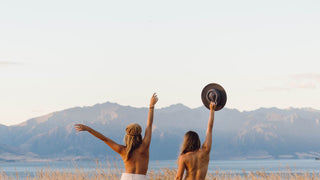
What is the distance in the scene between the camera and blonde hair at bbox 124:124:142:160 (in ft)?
26.1

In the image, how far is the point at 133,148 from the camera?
8.12 metres

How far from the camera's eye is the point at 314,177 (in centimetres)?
1455

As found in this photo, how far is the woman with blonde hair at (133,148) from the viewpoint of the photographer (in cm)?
802

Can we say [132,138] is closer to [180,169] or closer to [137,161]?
[137,161]

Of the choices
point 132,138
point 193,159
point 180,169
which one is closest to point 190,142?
point 193,159

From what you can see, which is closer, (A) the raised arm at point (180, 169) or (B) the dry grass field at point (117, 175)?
(A) the raised arm at point (180, 169)

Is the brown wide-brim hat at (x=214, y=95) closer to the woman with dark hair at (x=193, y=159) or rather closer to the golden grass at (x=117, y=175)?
the woman with dark hair at (x=193, y=159)

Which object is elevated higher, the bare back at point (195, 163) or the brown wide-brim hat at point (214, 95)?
the brown wide-brim hat at point (214, 95)

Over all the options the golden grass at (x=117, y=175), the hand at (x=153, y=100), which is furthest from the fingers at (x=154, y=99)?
the golden grass at (x=117, y=175)

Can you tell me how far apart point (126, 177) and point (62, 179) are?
791 centimetres

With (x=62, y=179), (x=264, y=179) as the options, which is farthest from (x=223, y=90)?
(x=62, y=179)

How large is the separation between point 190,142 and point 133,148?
4.18 ft

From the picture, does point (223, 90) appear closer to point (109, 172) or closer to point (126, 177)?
point (126, 177)

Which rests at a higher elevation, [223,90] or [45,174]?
[223,90]
